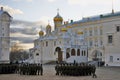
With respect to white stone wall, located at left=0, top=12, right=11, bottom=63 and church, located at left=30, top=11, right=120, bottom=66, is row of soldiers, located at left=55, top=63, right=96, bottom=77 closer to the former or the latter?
church, located at left=30, top=11, right=120, bottom=66

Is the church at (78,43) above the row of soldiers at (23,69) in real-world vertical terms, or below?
above

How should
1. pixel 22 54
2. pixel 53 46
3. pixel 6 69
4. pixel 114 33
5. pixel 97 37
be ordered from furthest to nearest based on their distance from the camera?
pixel 22 54
pixel 53 46
pixel 97 37
pixel 114 33
pixel 6 69

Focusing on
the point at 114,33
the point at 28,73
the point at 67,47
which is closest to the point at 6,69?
the point at 28,73

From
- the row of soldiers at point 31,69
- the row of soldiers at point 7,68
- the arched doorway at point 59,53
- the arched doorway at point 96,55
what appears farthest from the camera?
the arched doorway at point 59,53

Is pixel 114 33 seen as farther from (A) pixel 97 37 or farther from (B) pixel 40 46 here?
(B) pixel 40 46

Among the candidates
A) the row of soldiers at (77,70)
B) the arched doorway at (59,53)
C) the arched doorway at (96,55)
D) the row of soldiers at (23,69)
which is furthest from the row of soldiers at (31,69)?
the arched doorway at (59,53)

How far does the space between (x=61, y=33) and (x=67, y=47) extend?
14.8 feet

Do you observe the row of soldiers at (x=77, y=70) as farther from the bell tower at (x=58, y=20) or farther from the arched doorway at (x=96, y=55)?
the bell tower at (x=58, y=20)

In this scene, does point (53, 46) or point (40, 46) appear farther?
point (40, 46)

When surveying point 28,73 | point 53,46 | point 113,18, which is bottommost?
point 28,73

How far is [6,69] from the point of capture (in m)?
27.6

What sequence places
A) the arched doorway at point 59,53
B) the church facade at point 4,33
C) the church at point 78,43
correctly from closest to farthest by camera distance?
the church at point 78,43
the church facade at point 4,33
the arched doorway at point 59,53

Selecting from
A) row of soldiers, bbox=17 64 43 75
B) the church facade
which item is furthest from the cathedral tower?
row of soldiers, bbox=17 64 43 75

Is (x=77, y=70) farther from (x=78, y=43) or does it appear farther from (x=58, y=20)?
(x=58, y=20)
